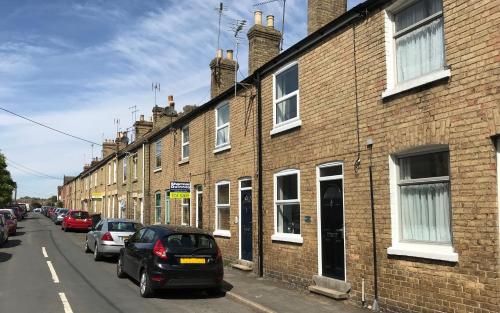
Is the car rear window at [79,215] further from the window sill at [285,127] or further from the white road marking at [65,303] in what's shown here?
the window sill at [285,127]

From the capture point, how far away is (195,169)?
19.2 m

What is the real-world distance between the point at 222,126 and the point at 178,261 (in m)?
7.28

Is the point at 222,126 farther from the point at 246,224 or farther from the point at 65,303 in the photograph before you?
the point at 65,303

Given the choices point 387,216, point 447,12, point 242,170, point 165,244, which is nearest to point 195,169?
point 242,170

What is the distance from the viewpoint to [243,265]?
14.5m

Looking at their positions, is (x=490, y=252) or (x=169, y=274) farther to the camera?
(x=169, y=274)

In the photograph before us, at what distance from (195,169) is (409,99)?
1201 centimetres

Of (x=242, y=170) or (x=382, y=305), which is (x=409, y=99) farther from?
(x=242, y=170)

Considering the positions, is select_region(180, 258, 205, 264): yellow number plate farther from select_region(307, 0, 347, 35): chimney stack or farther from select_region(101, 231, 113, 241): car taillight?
select_region(101, 231, 113, 241): car taillight

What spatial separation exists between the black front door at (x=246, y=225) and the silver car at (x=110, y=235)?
427cm

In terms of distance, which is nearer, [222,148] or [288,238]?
[288,238]

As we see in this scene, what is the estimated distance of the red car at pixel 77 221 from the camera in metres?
34.2

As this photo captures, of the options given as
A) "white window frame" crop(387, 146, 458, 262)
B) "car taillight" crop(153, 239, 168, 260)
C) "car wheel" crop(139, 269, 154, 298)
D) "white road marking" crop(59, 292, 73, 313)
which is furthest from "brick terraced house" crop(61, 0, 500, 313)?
"white road marking" crop(59, 292, 73, 313)

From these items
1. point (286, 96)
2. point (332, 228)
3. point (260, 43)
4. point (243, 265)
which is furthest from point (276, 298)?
point (260, 43)
